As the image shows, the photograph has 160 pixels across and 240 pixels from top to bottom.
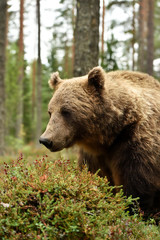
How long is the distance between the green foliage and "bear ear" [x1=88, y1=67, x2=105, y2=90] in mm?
1361

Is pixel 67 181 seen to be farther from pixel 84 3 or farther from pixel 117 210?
pixel 84 3

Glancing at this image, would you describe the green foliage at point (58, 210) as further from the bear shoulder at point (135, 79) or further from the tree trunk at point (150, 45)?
the tree trunk at point (150, 45)

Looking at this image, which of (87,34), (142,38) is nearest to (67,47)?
(142,38)

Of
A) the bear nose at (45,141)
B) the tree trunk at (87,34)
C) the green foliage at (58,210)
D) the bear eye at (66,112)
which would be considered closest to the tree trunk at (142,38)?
the tree trunk at (87,34)

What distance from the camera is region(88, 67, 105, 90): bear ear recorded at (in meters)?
3.82

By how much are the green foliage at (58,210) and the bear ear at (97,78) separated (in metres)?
1.36

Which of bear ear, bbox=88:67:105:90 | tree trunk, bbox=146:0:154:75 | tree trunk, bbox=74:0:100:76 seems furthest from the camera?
tree trunk, bbox=146:0:154:75

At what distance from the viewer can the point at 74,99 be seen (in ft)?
12.4

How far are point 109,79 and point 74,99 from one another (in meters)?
0.82

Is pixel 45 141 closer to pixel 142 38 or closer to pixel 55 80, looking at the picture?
pixel 55 80

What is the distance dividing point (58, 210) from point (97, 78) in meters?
1.97

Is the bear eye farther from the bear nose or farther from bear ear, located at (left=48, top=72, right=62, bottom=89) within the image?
bear ear, located at (left=48, top=72, right=62, bottom=89)

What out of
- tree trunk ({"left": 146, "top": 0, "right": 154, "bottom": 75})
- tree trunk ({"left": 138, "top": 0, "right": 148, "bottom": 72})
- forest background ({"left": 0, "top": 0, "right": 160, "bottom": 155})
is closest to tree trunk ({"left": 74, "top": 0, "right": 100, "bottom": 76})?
forest background ({"left": 0, "top": 0, "right": 160, "bottom": 155})

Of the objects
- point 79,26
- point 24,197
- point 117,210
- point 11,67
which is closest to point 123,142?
point 117,210
